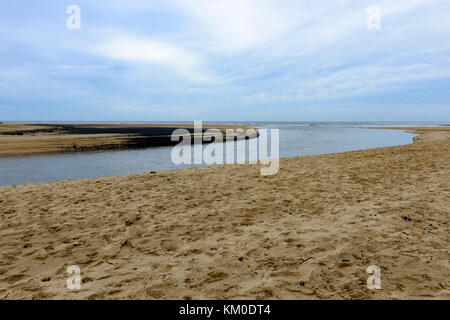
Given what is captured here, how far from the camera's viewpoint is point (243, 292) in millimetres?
3578

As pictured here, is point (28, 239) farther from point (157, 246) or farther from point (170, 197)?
point (170, 197)

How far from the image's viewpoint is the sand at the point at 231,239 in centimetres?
371

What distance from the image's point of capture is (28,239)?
18.0 feet

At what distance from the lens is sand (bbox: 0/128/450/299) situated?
3713 mm

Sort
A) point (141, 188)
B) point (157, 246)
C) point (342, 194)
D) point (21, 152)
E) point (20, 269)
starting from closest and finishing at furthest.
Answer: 1. point (20, 269)
2. point (157, 246)
3. point (342, 194)
4. point (141, 188)
5. point (21, 152)

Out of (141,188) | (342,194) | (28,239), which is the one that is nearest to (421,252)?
(342,194)

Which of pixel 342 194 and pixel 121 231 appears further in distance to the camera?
pixel 342 194

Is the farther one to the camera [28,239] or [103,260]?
[28,239]

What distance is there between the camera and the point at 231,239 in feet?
17.3

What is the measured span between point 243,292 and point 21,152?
26.1 meters
